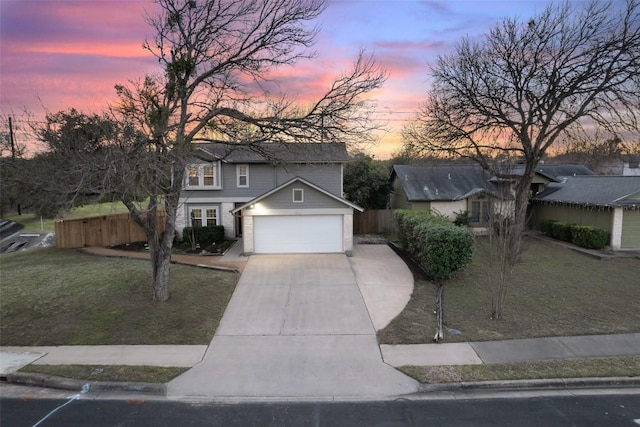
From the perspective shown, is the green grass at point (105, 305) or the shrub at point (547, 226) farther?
the shrub at point (547, 226)

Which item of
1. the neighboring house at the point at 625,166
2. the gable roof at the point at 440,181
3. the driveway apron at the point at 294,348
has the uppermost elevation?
the neighboring house at the point at 625,166

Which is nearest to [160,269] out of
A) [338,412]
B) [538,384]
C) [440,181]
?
[338,412]

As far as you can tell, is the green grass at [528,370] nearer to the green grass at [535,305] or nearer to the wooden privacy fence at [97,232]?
the green grass at [535,305]

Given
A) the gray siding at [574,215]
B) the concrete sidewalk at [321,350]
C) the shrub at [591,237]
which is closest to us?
the concrete sidewalk at [321,350]

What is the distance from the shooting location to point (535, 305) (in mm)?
11781

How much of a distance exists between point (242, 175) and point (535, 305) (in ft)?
54.4

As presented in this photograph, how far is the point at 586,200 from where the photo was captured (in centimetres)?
2225

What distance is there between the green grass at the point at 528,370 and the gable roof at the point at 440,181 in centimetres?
1842

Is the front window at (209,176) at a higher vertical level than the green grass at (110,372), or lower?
higher

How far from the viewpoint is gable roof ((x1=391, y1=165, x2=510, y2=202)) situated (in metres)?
26.1

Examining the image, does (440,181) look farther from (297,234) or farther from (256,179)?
(297,234)

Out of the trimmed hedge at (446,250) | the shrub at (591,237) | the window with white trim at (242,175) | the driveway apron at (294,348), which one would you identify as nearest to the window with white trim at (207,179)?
the window with white trim at (242,175)

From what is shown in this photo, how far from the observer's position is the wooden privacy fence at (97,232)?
68.7 feet

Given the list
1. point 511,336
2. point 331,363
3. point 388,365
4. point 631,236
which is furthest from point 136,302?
point 631,236
